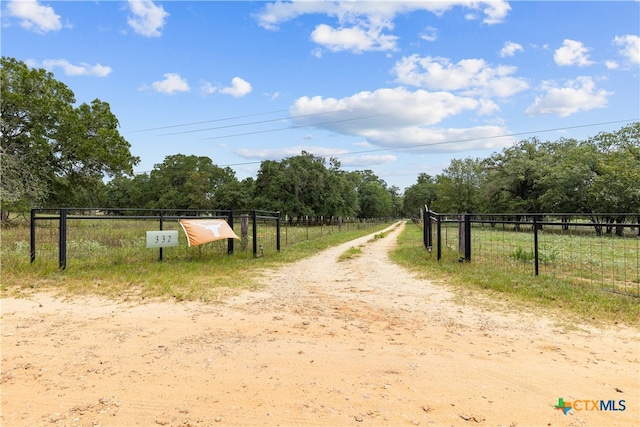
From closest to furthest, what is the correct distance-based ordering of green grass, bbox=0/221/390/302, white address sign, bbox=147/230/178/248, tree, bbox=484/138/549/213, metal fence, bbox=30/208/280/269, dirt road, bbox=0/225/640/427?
dirt road, bbox=0/225/640/427
green grass, bbox=0/221/390/302
metal fence, bbox=30/208/280/269
white address sign, bbox=147/230/178/248
tree, bbox=484/138/549/213

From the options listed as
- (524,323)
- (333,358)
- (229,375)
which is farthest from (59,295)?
(524,323)

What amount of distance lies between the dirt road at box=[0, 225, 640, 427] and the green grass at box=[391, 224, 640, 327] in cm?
56

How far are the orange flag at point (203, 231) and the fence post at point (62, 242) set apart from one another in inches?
100

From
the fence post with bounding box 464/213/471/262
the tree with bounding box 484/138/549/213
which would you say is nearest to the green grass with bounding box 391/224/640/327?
the fence post with bounding box 464/213/471/262

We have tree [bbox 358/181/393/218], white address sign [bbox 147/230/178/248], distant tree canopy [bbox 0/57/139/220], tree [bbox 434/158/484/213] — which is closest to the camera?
white address sign [bbox 147/230/178/248]

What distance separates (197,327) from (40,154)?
22685mm

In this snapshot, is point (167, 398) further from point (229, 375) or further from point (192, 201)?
point (192, 201)

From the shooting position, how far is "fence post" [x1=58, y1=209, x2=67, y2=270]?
8.47 meters

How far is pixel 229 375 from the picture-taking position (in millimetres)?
3227

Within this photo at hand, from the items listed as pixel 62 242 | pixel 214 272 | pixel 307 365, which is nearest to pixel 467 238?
pixel 214 272

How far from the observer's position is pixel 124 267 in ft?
29.0

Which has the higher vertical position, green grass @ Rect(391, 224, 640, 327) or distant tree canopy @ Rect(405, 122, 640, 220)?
distant tree canopy @ Rect(405, 122, 640, 220)

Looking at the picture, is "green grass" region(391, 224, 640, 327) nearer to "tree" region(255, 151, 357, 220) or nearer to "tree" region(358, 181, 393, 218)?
"tree" region(255, 151, 357, 220)

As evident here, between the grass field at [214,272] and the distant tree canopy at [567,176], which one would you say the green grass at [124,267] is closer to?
the grass field at [214,272]
